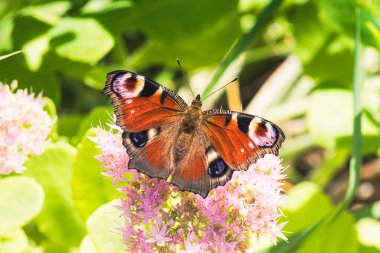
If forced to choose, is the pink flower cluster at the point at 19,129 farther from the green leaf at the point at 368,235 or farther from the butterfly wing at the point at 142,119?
the green leaf at the point at 368,235

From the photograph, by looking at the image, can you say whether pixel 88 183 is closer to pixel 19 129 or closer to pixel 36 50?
pixel 19 129

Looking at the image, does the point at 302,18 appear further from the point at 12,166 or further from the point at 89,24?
the point at 12,166

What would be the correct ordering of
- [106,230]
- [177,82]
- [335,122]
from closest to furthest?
1. [106,230]
2. [335,122]
3. [177,82]

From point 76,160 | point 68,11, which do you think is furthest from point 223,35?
point 76,160

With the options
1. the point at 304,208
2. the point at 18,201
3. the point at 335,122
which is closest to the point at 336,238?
the point at 304,208

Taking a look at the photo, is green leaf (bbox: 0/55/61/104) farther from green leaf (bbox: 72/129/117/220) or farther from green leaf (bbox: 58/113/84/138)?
green leaf (bbox: 72/129/117/220)

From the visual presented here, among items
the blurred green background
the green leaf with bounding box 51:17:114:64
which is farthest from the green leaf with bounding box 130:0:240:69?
the green leaf with bounding box 51:17:114:64
